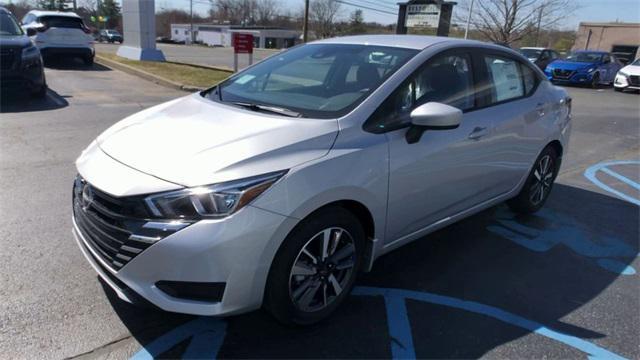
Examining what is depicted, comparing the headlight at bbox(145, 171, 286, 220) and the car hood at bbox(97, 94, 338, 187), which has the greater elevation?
the car hood at bbox(97, 94, 338, 187)

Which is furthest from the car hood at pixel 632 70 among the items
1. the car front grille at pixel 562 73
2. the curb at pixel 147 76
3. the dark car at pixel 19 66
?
the dark car at pixel 19 66

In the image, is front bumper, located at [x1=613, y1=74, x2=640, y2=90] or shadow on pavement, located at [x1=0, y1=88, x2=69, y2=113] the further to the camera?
front bumper, located at [x1=613, y1=74, x2=640, y2=90]

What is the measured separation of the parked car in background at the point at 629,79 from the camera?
1969cm

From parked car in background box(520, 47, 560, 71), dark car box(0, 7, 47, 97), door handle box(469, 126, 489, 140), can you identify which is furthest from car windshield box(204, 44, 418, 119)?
parked car in background box(520, 47, 560, 71)

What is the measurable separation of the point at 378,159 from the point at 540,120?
2.43 meters

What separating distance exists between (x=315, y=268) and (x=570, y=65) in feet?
73.3

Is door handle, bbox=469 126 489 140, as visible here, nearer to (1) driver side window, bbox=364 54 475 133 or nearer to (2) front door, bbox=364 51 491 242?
(2) front door, bbox=364 51 491 242

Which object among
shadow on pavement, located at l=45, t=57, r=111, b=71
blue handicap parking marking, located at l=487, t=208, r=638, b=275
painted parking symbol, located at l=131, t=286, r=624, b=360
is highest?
shadow on pavement, located at l=45, t=57, r=111, b=71

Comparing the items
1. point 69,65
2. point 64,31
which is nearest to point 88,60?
point 69,65

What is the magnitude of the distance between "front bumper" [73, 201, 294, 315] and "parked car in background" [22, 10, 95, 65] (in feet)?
48.4

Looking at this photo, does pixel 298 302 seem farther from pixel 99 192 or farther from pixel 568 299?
pixel 568 299

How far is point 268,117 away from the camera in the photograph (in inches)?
117

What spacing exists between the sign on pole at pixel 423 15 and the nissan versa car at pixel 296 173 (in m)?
21.3

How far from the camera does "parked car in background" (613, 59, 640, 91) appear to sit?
775 inches
